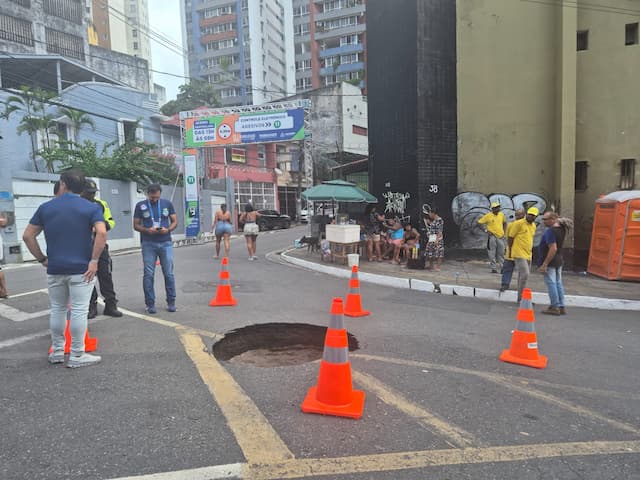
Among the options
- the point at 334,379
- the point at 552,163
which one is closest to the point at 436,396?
the point at 334,379

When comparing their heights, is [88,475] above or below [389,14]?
below

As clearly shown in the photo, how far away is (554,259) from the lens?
636 cm

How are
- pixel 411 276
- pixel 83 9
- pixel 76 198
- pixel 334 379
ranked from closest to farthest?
pixel 334 379 < pixel 76 198 < pixel 411 276 < pixel 83 9

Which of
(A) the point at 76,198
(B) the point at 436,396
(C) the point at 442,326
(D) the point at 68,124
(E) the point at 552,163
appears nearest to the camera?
(B) the point at 436,396

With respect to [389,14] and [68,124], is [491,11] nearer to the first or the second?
[389,14]

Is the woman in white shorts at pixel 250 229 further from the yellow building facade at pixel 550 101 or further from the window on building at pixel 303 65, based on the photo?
the window on building at pixel 303 65

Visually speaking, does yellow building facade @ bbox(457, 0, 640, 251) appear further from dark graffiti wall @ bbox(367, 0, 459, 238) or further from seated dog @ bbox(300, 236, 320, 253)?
seated dog @ bbox(300, 236, 320, 253)

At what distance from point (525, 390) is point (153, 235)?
16.0 feet

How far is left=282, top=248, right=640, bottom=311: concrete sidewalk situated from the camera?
7418 millimetres

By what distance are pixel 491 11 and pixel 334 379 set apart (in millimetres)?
12579

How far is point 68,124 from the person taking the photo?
2556 centimetres

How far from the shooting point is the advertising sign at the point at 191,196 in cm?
2131

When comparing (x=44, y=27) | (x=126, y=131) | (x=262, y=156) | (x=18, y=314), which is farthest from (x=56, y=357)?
(x=44, y=27)

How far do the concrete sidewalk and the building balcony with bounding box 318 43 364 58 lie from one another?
52434mm
